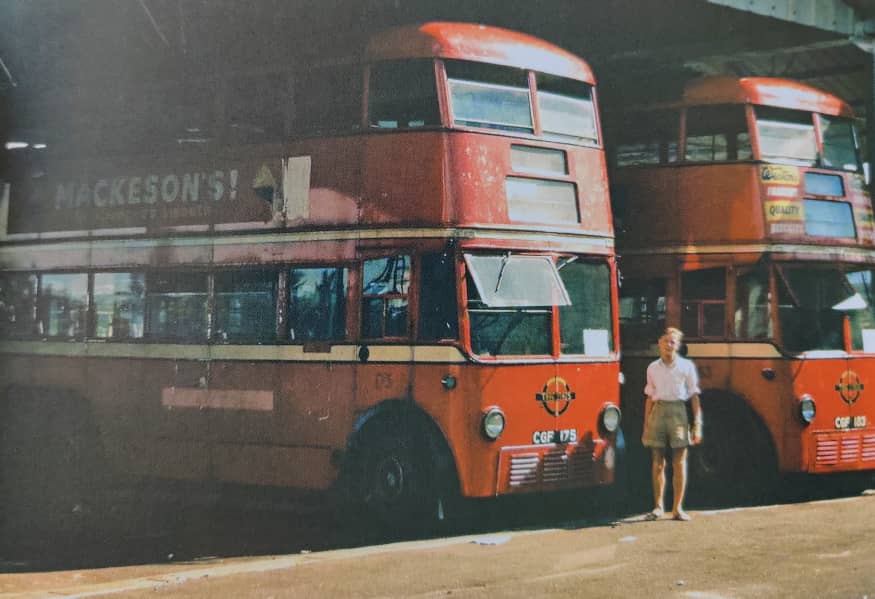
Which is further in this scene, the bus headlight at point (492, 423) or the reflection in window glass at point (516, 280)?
the reflection in window glass at point (516, 280)

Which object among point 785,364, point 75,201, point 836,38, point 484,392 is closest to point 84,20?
point 75,201

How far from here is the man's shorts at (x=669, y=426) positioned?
1135 centimetres

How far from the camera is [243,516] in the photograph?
497 inches

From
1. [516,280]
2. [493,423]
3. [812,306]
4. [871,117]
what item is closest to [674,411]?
[493,423]

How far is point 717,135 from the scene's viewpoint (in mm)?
13898

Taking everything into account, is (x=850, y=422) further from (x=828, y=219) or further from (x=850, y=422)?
(x=828, y=219)

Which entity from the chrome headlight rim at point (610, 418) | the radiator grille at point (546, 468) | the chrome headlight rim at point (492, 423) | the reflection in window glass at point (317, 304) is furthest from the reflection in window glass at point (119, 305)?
the chrome headlight rim at point (610, 418)

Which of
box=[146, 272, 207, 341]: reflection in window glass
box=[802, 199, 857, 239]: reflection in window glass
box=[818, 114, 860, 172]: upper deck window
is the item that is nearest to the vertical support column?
box=[818, 114, 860, 172]: upper deck window

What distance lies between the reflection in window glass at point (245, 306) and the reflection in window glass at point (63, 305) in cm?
201

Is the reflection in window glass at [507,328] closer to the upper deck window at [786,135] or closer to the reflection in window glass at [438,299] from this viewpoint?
the reflection in window glass at [438,299]

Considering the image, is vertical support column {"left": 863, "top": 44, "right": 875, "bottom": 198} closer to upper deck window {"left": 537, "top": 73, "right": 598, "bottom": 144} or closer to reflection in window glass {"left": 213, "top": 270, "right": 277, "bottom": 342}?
upper deck window {"left": 537, "top": 73, "right": 598, "bottom": 144}

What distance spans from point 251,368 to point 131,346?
1710 mm

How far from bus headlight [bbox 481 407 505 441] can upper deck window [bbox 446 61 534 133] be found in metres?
2.47

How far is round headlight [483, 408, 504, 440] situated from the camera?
10.7 meters
